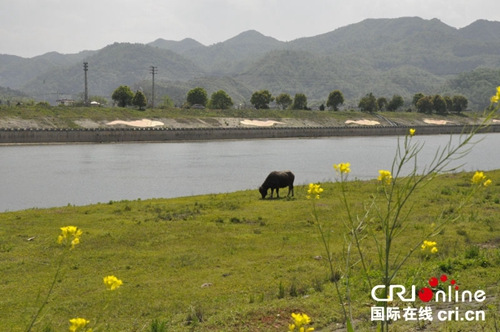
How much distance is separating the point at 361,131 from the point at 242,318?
443ft

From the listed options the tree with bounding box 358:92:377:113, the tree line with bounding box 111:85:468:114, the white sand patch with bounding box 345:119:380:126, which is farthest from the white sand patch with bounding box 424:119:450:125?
the white sand patch with bounding box 345:119:380:126

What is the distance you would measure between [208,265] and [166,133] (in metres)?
94.6

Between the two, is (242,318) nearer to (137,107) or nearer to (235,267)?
(235,267)

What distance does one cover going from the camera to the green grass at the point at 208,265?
1085 cm

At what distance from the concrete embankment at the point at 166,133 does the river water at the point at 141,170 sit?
4.08m

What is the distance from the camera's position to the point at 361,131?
141250 millimetres

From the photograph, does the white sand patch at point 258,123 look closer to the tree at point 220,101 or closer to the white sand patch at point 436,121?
the tree at point 220,101

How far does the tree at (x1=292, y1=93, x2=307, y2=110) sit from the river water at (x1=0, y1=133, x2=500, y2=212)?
74006 mm

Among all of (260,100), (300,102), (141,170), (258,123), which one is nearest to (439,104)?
(300,102)

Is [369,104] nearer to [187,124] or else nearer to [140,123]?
[187,124]

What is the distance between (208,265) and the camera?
52.4ft

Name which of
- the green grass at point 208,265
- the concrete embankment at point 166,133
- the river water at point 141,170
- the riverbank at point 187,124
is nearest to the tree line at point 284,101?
the riverbank at point 187,124

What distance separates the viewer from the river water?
4341cm

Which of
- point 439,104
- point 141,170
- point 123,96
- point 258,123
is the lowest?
point 141,170
